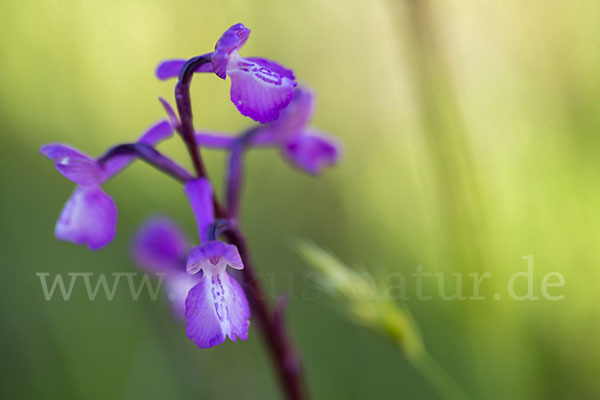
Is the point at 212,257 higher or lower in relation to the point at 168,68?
lower

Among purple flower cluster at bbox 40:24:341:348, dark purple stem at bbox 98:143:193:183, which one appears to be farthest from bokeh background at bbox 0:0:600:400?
dark purple stem at bbox 98:143:193:183

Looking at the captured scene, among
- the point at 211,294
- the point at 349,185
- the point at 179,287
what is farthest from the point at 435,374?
the point at 211,294

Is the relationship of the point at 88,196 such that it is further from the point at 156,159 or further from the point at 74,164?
the point at 156,159

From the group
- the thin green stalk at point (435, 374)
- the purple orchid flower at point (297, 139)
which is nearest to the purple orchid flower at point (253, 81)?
the purple orchid flower at point (297, 139)

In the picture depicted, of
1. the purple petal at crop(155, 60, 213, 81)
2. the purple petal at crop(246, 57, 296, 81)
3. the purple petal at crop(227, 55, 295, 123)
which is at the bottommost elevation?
the purple petal at crop(227, 55, 295, 123)

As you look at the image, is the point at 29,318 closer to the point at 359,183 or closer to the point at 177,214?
the point at 177,214

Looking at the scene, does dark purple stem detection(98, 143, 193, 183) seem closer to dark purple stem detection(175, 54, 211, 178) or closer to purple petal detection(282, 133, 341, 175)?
dark purple stem detection(175, 54, 211, 178)
